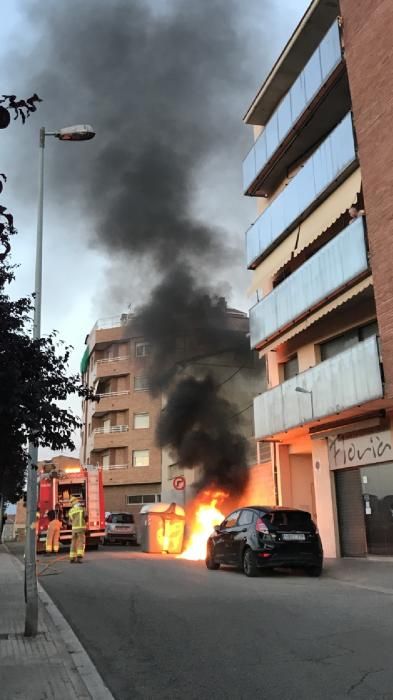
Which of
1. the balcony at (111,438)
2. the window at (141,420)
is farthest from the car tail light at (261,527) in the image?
the balcony at (111,438)

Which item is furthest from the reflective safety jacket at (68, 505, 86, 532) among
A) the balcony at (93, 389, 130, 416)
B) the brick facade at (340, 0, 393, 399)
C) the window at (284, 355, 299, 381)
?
the balcony at (93, 389, 130, 416)

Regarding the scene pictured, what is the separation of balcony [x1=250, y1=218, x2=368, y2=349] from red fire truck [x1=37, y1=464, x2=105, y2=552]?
25.9ft

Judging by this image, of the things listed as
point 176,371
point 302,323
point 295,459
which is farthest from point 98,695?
point 176,371

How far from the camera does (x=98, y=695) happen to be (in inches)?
172

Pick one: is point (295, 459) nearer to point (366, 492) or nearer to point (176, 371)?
point (366, 492)

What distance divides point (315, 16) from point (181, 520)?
14793mm

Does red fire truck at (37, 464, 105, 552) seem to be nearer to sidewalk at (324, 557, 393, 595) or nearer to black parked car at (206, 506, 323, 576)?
sidewalk at (324, 557, 393, 595)

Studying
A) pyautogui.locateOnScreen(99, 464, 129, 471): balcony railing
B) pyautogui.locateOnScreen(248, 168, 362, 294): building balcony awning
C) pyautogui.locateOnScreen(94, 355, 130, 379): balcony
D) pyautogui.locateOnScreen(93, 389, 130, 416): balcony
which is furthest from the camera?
pyautogui.locateOnScreen(94, 355, 130, 379): balcony

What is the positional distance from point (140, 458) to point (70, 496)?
62.6ft

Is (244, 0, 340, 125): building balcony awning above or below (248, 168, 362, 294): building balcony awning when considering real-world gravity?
above

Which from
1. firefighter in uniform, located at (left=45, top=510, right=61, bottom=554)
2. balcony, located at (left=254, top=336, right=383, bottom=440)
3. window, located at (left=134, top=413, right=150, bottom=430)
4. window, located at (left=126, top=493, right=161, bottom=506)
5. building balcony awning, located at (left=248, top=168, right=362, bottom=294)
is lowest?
firefighter in uniform, located at (left=45, top=510, right=61, bottom=554)

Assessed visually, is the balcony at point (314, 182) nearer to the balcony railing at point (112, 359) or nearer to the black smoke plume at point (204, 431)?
the black smoke plume at point (204, 431)

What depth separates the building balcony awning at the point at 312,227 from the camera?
1402 cm

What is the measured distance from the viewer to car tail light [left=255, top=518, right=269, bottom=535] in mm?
10989
